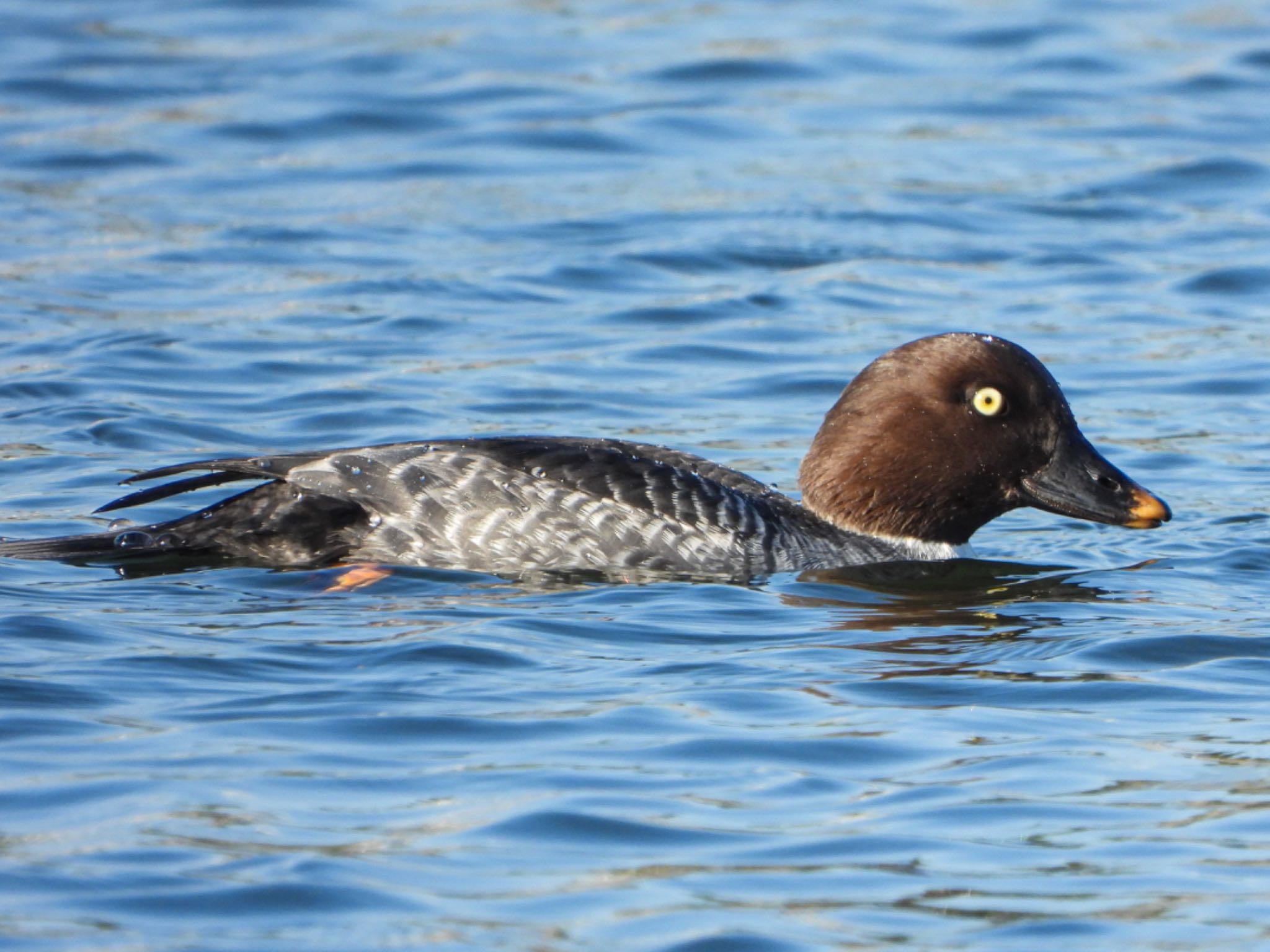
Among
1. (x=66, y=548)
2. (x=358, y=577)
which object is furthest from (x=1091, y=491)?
(x=66, y=548)

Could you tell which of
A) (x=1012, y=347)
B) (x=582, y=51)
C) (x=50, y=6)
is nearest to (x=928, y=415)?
(x=1012, y=347)

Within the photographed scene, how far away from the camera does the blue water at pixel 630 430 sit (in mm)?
5074

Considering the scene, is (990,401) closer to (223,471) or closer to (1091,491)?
(1091,491)

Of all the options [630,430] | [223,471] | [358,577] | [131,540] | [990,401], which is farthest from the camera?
[630,430]

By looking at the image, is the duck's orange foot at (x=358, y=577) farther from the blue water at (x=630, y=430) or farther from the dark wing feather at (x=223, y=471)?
the dark wing feather at (x=223, y=471)

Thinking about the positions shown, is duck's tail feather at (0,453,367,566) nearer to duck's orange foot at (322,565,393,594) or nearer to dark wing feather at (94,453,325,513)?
dark wing feather at (94,453,325,513)

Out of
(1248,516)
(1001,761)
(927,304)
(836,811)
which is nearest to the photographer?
(836,811)

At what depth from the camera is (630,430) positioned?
34.0 feet

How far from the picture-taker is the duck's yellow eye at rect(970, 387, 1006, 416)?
8.33 meters

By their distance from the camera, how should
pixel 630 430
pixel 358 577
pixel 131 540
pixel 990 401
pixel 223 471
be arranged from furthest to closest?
pixel 630 430 < pixel 990 401 < pixel 223 471 < pixel 131 540 < pixel 358 577

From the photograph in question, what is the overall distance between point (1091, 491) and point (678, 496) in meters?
1.62

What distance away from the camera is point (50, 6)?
20.1 meters

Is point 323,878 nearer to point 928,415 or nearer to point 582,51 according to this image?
point 928,415

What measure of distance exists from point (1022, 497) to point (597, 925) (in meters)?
4.15
